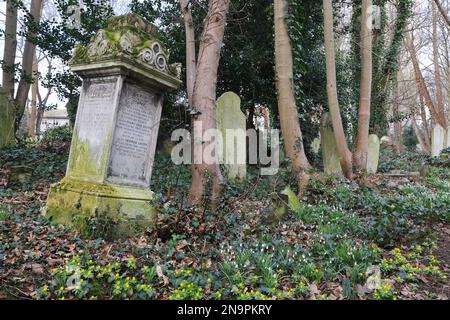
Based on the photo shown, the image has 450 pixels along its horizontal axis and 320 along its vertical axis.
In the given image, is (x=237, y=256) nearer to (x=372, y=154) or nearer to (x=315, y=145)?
(x=315, y=145)

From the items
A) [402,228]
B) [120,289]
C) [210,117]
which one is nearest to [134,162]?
[210,117]

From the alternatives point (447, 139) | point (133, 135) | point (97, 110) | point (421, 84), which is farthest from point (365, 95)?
point (421, 84)

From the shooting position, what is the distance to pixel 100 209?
13.6 ft

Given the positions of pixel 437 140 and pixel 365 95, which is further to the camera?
pixel 437 140

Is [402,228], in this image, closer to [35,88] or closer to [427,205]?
[427,205]

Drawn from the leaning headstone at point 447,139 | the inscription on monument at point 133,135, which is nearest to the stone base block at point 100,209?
the inscription on monument at point 133,135

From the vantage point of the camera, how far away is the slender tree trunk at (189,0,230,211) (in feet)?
18.4

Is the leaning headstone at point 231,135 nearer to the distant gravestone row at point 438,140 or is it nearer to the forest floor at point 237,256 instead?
the forest floor at point 237,256

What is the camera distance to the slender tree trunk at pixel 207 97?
18.4 feet

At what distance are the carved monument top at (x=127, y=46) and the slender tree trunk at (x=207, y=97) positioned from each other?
1.06 metres

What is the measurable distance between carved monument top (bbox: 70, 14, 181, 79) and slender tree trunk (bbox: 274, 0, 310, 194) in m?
3.27

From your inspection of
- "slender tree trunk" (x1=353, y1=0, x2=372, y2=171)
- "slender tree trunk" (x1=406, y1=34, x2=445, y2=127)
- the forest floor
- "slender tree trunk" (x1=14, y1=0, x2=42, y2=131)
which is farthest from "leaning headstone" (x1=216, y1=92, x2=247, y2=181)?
"slender tree trunk" (x1=406, y1=34, x2=445, y2=127)

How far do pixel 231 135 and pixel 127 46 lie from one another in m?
4.86
